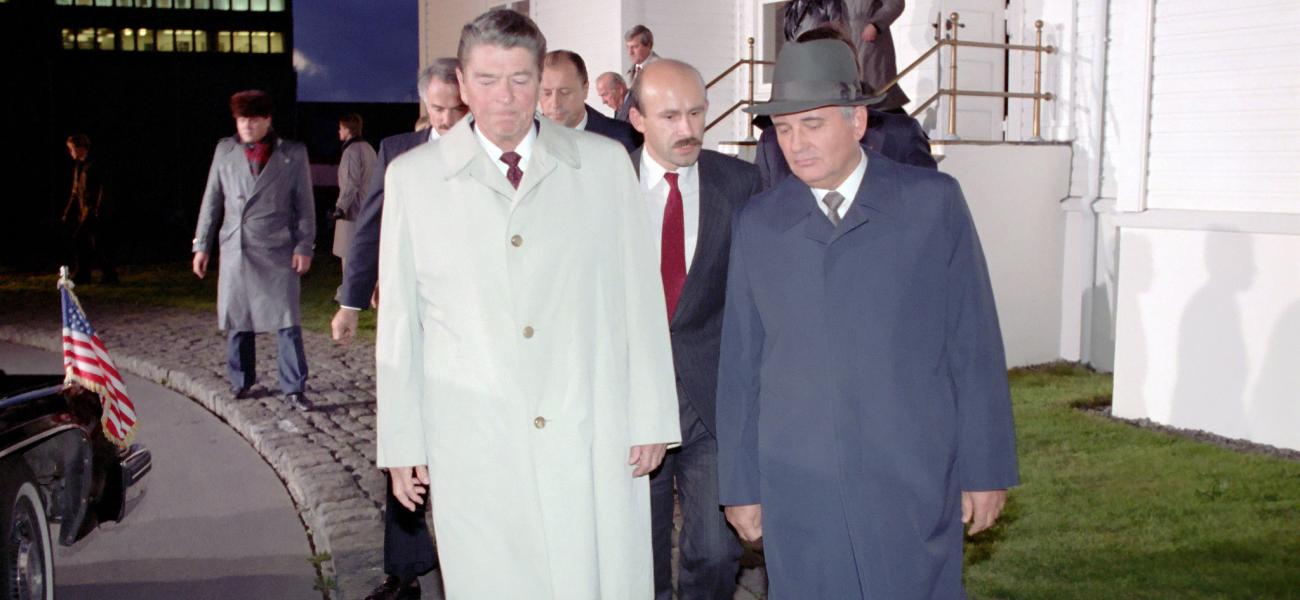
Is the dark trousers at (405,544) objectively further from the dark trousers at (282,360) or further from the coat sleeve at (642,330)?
the dark trousers at (282,360)

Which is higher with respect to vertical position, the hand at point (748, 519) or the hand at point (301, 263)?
the hand at point (301, 263)

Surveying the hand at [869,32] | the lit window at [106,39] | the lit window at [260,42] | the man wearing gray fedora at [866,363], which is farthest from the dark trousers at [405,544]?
the lit window at [260,42]

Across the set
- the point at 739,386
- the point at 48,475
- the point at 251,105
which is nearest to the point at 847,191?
the point at 739,386

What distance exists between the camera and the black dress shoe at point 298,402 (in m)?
9.96

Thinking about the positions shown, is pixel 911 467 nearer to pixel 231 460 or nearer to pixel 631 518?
pixel 631 518

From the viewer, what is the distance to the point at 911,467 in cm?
333

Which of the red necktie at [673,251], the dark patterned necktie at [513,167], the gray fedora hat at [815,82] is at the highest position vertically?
the gray fedora hat at [815,82]

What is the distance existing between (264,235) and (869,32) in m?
4.97

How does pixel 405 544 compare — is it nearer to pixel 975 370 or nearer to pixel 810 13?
pixel 975 370

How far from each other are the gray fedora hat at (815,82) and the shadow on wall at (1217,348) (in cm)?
600

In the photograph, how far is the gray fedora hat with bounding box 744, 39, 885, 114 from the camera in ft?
11.3

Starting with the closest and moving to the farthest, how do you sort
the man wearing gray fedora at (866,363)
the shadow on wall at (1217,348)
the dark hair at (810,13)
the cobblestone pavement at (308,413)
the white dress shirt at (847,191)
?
the man wearing gray fedora at (866,363), the white dress shirt at (847,191), the cobblestone pavement at (308,413), the shadow on wall at (1217,348), the dark hair at (810,13)

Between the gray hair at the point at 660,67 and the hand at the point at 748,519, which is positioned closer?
the hand at the point at 748,519

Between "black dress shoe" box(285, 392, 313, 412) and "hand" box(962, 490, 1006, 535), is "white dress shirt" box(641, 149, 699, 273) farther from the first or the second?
"black dress shoe" box(285, 392, 313, 412)
